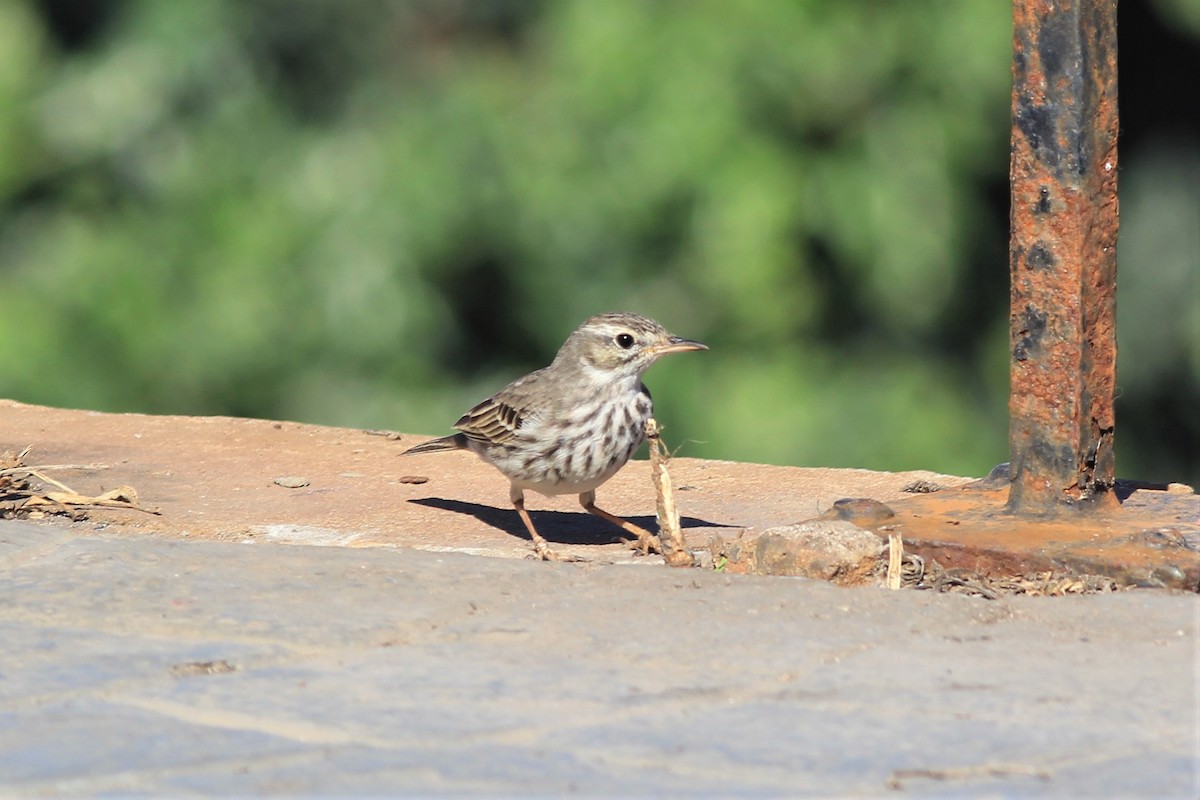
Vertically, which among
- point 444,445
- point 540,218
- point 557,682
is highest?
point 540,218

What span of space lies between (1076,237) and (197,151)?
20.2 feet

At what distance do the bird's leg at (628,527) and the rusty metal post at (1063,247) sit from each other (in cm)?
98

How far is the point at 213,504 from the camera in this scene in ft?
17.0

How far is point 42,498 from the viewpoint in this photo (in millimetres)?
4879

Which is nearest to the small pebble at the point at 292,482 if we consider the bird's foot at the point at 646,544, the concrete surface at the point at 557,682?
the bird's foot at the point at 646,544

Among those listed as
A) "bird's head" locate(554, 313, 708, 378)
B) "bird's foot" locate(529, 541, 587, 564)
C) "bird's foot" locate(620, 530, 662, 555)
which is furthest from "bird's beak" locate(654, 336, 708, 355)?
"bird's foot" locate(529, 541, 587, 564)

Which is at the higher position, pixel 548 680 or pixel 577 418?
pixel 577 418

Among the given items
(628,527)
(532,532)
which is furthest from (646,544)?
(532,532)

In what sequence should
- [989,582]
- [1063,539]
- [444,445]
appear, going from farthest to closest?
1. [444,445]
2. [1063,539]
3. [989,582]

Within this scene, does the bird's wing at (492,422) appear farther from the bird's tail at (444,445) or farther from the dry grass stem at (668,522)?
the dry grass stem at (668,522)

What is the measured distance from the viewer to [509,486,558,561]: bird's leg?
4.63 metres

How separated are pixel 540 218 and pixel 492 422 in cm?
297

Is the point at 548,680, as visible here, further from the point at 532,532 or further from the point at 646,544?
the point at 532,532

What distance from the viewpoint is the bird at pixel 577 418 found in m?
5.41
